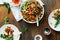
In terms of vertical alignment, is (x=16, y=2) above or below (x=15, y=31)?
above

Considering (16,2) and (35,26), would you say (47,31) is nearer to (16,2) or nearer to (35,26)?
(35,26)

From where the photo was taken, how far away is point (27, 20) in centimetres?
194

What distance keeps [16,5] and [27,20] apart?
0.15 metres

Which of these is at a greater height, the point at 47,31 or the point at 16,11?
the point at 16,11

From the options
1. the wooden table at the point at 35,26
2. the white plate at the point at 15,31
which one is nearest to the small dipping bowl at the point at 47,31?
the wooden table at the point at 35,26

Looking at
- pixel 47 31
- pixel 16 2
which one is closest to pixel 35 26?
pixel 47 31

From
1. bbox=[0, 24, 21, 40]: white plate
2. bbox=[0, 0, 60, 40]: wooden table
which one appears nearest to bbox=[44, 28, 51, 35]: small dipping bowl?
bbox=[0, 0, 60, 40]: wooden table

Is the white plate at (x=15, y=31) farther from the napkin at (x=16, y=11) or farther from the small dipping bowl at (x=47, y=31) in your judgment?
the small dipping bowl at (x=47, y=31)

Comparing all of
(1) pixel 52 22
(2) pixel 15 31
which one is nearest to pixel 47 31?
(1) pixel 52 22

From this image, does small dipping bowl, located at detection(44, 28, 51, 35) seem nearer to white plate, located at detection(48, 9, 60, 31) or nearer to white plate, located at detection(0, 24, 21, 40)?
white plate, located at detection(48, 9, 60, 31)

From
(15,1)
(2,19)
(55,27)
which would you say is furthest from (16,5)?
(55,27)

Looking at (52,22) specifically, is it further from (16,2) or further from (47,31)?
(16,2)

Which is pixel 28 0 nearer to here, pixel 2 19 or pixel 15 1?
pixel 15 1

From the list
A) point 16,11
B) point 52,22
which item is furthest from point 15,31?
point 52,22
